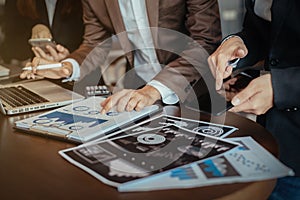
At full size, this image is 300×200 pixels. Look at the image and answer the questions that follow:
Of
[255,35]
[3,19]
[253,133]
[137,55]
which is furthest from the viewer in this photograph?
[3,19]

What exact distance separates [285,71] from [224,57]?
0.14m

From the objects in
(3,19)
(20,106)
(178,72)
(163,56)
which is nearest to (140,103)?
(178,72)

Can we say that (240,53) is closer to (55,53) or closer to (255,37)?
(255,37)

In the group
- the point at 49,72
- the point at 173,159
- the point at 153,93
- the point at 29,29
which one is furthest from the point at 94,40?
the point at 173,159

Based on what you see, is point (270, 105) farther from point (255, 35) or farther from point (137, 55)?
point (137, 55)

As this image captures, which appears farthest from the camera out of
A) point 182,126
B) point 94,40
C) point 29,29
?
point 29,29

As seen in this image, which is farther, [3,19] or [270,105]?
[3,19]

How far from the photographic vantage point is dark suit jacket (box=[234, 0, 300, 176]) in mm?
882

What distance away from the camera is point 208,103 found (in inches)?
45.9

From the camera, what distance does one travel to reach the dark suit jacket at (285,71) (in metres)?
0.88

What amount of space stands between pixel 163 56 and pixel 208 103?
0.26m

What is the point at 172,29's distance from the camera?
1304mm

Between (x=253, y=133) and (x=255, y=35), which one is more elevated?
(x=255, y=35)

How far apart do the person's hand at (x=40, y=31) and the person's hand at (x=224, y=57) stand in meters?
1.08
